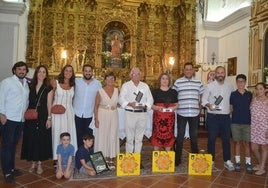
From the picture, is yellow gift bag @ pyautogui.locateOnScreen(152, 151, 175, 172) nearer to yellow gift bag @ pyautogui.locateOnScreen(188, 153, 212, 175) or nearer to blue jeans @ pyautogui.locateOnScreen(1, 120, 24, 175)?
yellow gift bag @ pyautogui.locateOnScreen(188, 153, 212, 175)

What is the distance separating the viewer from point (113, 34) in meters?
11.3

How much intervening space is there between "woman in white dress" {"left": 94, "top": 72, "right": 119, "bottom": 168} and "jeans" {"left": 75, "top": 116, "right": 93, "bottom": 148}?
0.19m

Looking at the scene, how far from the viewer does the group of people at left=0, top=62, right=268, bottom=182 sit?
4.08m

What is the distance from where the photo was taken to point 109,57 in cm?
1075

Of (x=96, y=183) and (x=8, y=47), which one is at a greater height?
(x=8, y=47)

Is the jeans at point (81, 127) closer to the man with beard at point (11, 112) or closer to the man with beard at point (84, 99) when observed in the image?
the man with beard at point (84, 99)

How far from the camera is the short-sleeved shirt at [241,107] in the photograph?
4.58 m

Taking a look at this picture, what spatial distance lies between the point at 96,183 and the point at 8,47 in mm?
7497

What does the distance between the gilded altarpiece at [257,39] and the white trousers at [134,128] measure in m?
5.92

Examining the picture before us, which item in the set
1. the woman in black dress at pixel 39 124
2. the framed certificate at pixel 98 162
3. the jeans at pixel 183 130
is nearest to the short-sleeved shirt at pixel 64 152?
the woman in black dress at pixel 39 124

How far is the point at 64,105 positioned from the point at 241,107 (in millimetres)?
2786

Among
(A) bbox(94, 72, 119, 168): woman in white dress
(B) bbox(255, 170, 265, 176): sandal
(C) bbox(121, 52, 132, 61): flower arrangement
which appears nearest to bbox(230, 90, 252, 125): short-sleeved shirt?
(B) bbox(255, 170, 265, 176): sandal

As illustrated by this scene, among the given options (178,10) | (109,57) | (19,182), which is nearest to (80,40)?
(109,57)

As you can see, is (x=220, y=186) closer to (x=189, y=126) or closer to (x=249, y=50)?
(x=189, y=126)
